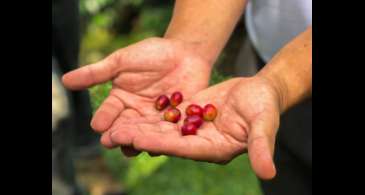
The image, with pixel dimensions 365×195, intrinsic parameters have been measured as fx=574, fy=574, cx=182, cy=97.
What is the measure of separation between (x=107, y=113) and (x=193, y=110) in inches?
11.7

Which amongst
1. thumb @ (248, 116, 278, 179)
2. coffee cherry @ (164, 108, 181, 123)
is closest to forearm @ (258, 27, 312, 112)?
thumb @ (248, 116, 278, 179)

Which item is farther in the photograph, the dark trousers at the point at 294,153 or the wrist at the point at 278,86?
the dark trousers at the point at 294,153

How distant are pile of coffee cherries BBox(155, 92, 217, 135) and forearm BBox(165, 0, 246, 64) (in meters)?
0.22

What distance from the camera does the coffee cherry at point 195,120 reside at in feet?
6.04

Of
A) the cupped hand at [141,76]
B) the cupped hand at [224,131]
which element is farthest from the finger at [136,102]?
the cupped hand at [224,131]

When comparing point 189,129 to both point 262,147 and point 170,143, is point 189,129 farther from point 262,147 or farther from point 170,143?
point 262,147

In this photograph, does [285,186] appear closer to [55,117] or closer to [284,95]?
[284,95]

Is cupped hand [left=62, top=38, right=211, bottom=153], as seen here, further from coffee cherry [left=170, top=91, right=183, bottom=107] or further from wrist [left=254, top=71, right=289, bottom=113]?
wrist [left=254, top=71, right=289, bottom=113]

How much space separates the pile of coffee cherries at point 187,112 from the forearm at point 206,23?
22 centimetres

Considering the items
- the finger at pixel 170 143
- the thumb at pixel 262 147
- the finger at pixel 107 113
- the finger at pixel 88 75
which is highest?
the thumb at pixel 262 147

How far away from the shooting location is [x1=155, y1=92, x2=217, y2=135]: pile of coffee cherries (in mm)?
1848

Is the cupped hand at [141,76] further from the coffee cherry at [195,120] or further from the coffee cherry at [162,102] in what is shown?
the coffee cherry at [195,120]

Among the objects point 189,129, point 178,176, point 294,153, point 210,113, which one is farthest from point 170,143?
point 178,176
